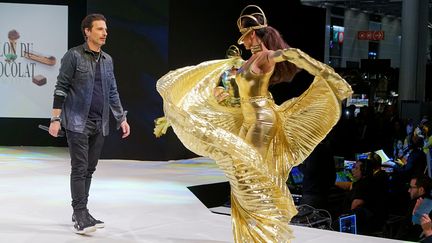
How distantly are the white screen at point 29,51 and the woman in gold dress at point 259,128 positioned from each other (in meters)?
7.58

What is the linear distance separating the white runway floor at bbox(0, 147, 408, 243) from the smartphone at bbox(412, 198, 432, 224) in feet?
1.56

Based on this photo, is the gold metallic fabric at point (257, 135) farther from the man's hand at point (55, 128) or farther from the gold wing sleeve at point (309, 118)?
the man's hand at point (55, 128)

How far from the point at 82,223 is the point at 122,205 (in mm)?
1347

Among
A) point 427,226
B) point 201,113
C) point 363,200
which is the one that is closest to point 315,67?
point 201,113

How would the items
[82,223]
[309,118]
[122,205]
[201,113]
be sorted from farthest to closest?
[122,205] < [82,223] < [201,113] < [309,118]

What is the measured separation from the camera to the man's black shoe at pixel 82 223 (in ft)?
14.6

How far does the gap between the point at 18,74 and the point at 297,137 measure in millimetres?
8146

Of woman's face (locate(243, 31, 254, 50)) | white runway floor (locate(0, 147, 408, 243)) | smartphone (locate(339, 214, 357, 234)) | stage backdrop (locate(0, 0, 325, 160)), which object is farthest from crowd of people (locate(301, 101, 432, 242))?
stage backdrop (locate(0, 0, 325, 160))

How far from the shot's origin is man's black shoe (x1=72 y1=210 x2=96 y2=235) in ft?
14.6

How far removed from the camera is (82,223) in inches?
175

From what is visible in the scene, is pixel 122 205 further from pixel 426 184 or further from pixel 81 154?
pixel 426 184

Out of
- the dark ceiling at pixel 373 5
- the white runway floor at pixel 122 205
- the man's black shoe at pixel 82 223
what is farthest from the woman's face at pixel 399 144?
the dark ceiling at pixel 373 5

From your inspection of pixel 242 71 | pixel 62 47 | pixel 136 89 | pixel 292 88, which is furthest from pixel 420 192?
pixel 292 88

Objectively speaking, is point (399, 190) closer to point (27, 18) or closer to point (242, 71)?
point (242, 71)
